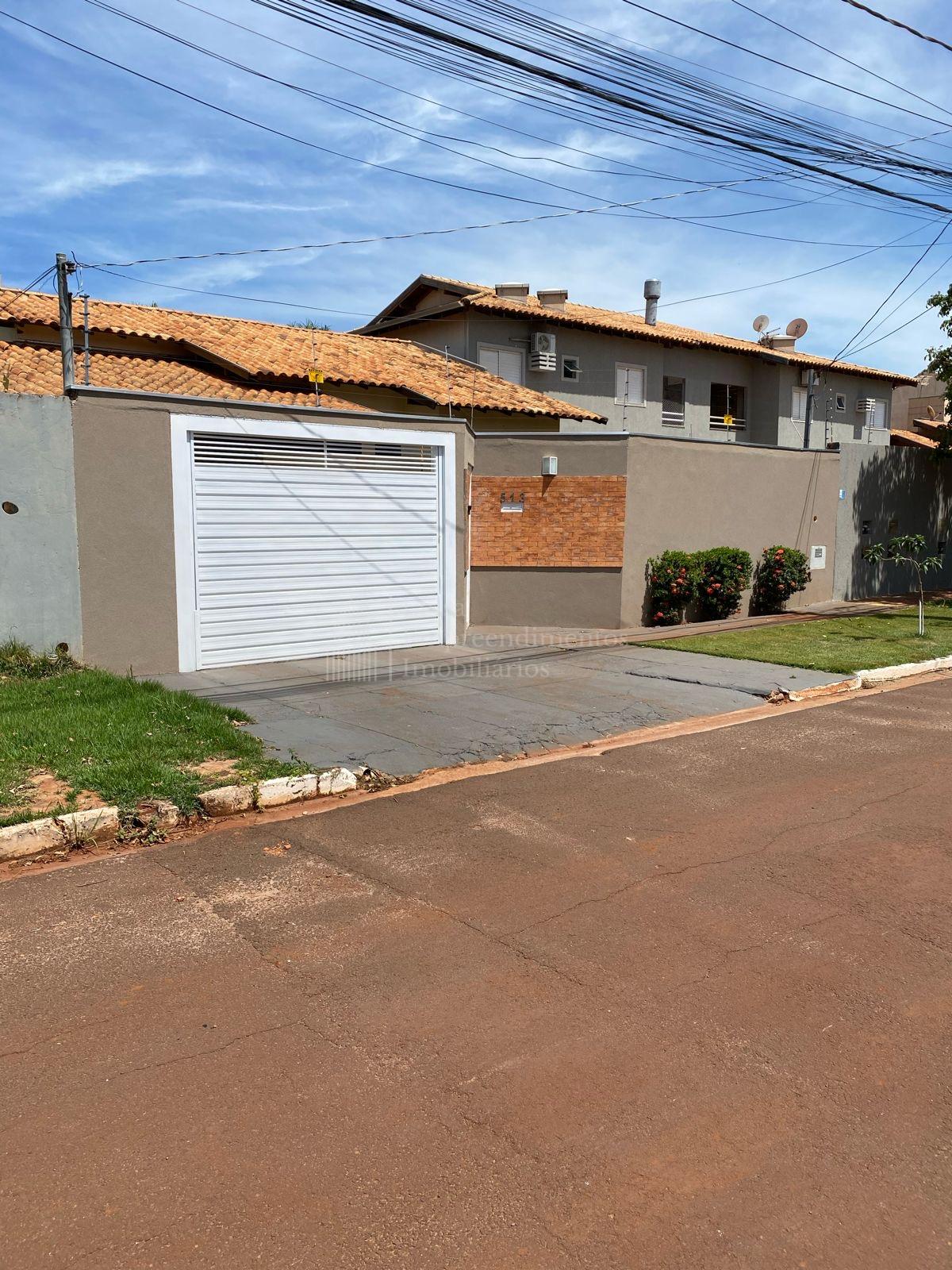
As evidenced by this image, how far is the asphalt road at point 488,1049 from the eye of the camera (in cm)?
273

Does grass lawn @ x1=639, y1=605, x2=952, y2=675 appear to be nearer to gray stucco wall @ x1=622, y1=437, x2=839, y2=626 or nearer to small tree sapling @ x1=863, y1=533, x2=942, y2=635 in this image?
small tree sapling @ x1=863, y1=533, x2=942, y2=635

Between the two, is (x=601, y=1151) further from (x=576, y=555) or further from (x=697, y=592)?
(x=697, y=592)

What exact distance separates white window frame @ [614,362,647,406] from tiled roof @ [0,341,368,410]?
979cm

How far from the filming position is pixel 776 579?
58.5 feet

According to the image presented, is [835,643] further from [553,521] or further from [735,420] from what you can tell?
[735,420]

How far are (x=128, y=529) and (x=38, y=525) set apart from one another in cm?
93

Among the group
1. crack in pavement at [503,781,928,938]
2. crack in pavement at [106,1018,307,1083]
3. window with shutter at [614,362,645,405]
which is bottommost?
crack in pavement at [106,1018,307,1083]

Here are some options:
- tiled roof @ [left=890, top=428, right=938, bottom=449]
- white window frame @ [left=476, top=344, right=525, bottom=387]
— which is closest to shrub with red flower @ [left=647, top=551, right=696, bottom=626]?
white window frame @ [left=476, top=344, right=525, bottom=387]

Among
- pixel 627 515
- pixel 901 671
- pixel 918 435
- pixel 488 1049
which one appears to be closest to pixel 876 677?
pixel 901 671

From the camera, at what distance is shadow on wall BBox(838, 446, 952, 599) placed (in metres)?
20.4

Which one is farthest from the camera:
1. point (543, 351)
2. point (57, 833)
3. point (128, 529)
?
point (543, 351)

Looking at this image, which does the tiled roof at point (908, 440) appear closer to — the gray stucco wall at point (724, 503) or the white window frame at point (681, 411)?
the white window frame at point (681, 411)

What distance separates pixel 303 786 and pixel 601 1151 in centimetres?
424

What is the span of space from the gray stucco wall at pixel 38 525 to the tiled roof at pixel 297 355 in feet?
23.6
